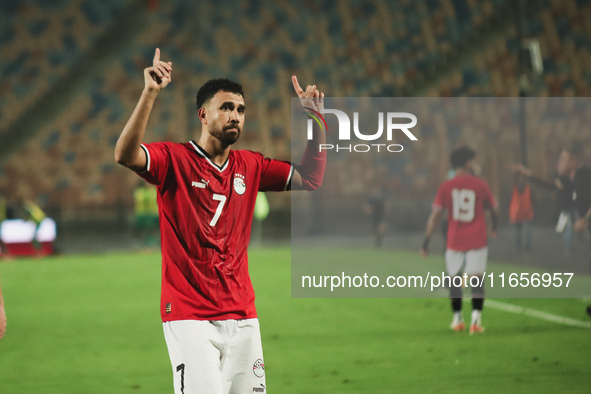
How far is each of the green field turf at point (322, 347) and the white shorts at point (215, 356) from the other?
249 cm

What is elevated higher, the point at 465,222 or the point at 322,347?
the point at 465,222

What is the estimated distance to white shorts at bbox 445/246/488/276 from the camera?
29.2ft

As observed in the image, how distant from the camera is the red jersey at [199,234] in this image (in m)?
3.82

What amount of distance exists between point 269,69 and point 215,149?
27568mm

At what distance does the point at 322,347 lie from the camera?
830 centimetres

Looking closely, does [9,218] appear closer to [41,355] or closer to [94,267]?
[94,267]

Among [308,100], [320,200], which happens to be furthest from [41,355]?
[320,200]

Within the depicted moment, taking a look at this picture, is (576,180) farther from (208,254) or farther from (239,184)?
(208,254)

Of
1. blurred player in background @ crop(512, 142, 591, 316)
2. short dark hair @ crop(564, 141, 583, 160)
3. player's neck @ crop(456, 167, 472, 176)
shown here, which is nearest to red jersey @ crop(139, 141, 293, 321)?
player's neck @ crop(456, 167, 472, 176)

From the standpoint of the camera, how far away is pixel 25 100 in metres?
29.5

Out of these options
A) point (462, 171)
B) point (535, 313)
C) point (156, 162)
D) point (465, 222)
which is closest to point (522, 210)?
point (535, 313)

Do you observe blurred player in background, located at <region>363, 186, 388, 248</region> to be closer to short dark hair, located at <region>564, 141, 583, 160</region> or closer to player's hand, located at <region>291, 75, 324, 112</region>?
short dark hair, located at <region>564, 141, 583, 160</region>

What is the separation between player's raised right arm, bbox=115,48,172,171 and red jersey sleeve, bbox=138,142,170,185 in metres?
0.11

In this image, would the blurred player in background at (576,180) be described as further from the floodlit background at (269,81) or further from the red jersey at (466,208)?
the floodlit background at (269,81)
